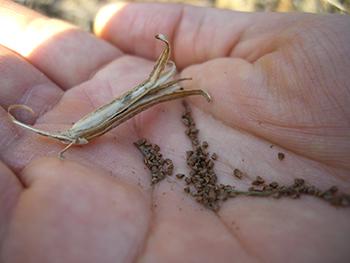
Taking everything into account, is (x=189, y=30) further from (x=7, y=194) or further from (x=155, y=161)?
(x=7, y=194)

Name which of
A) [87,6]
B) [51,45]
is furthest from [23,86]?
[87,6]

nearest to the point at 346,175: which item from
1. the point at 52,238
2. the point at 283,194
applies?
the point at 283,194

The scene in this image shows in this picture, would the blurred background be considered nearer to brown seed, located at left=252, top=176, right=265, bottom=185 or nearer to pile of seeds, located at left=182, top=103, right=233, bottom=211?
pile of seeds, located at left=182, top=103, right=233, bottom=211

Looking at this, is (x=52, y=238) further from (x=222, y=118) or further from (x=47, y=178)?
(x=222, y=118)

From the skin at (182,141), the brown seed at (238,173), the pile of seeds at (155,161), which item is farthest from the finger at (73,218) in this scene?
the brown seed at (238,173)

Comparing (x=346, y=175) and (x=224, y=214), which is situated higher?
(x=346, y=175)
